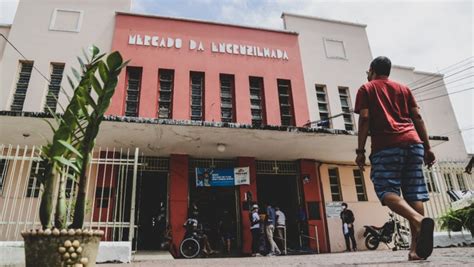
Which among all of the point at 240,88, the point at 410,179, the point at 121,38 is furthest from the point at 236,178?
the point at 410,179

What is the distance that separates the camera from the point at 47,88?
9625 mm

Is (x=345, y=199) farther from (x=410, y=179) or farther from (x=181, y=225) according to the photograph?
(x=410, y=179)

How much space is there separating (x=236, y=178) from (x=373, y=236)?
15.5ft

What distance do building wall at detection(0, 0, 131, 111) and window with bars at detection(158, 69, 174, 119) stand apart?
6.17ft

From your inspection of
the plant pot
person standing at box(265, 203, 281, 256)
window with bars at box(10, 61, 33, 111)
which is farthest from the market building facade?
the plant pot

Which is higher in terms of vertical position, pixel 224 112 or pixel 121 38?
pixel 121 38

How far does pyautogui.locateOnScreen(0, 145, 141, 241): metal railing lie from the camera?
5551mm

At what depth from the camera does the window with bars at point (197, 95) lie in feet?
33.2

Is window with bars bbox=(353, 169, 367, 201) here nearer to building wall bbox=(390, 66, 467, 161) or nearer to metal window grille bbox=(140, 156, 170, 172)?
building wall bbox=(390, 66, 467, 161)

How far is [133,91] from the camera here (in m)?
10.0

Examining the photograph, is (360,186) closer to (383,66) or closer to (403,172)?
(383,66)

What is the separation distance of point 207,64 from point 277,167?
4170mm

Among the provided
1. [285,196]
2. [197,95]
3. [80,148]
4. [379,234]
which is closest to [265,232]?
[285,196]

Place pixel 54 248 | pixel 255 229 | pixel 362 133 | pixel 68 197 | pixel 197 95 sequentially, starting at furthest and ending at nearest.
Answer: pixel 197 95 → pixel 255 229 → pixel 68 197 → pixel 362 133 → pixel 54 248
